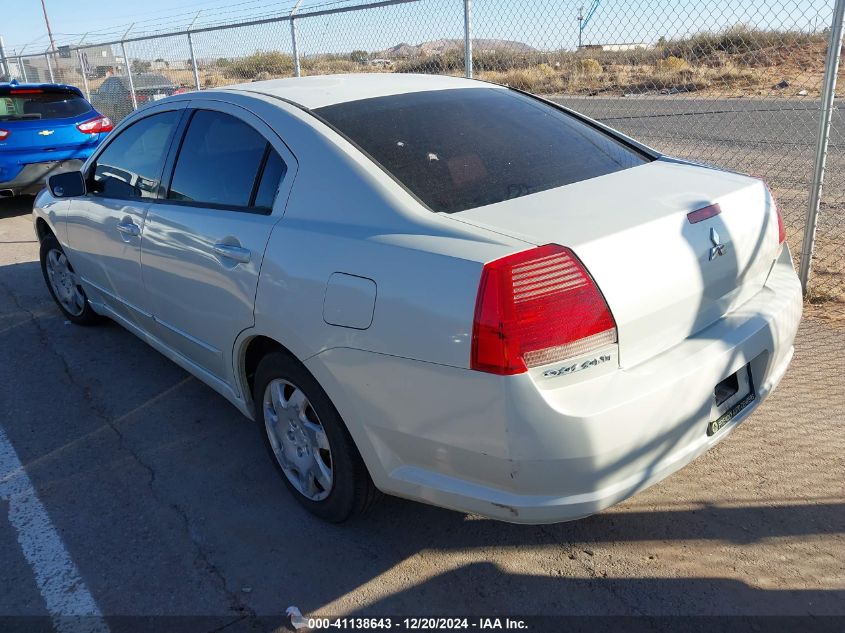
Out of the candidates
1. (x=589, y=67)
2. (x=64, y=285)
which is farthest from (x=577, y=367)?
(x=589, y=67)

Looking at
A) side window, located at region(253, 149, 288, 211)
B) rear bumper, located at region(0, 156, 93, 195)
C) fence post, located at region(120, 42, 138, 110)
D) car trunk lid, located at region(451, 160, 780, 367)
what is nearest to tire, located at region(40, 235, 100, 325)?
side window, located at region(253, 149, 288, 211)

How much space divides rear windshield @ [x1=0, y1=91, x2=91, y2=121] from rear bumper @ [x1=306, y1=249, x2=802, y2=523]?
8.65m

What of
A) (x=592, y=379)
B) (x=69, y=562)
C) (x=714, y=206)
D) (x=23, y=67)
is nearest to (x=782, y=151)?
(x=714, y=206)

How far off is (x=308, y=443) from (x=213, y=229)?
3.38 ft

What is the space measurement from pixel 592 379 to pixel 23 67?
23700 millimetres

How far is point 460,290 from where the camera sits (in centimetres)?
213

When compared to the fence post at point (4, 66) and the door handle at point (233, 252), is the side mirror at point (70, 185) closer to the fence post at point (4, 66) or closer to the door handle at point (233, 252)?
the door handle at point (233, 252)

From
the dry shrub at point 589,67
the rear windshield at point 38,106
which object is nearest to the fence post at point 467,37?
the dry shrub at point 589,67

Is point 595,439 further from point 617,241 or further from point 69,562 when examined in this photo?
point 69,562

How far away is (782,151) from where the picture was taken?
11320 mm

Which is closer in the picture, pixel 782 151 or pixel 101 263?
pixel 101 263

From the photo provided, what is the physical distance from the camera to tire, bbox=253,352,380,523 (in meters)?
2.65

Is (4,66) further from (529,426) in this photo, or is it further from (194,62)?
(529,426)

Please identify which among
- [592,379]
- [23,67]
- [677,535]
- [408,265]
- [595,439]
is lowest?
[677,535]
